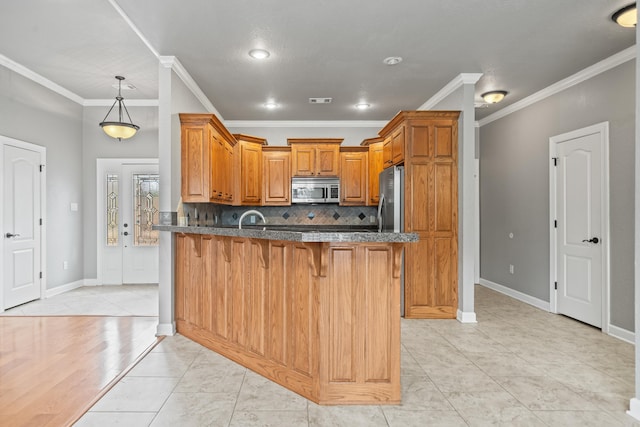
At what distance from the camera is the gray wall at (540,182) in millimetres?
3584

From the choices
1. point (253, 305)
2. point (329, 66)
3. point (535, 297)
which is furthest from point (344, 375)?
point (535, 297)

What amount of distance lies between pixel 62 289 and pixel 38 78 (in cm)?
297

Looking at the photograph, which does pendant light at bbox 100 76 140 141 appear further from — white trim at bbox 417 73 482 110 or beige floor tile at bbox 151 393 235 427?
white trim at bbox 417 73 482 110

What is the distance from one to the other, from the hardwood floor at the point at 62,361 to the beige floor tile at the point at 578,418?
8.98 ft

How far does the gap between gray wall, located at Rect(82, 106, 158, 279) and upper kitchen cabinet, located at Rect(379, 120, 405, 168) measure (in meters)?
3.69

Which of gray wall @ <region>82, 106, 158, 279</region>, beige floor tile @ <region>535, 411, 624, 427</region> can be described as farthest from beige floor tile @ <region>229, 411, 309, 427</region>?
gray wall @ <region>82, 106, 158, 279</region>

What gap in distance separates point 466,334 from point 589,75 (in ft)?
10.2

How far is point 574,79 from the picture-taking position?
415 cm

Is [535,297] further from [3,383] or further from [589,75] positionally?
[3,383]

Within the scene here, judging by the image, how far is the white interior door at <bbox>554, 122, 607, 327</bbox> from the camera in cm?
390

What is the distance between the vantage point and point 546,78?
4238 millimetres

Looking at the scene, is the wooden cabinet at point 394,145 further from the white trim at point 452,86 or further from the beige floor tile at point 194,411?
the beige floor tile at point 194,411

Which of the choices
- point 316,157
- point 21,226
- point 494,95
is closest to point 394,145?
point 494,95

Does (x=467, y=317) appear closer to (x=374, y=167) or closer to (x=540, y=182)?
(x=540, y=182)
